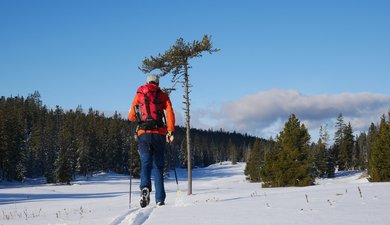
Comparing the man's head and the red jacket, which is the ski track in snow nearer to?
the red jacket

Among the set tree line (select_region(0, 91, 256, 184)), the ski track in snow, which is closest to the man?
the ski track in snow

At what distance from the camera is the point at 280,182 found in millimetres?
30797

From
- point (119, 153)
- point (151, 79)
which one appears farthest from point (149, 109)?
point (119, 153)

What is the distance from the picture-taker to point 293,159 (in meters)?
30.9

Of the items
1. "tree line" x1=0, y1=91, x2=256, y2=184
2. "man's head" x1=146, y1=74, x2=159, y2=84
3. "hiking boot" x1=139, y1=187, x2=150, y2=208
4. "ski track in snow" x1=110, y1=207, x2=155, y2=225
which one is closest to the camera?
"ski track in snow" x1=110, y1=207, x2=155, y2=225

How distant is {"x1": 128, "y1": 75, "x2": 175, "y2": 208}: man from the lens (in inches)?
318

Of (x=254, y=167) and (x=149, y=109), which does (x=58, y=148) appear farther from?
(x=149, y=109)

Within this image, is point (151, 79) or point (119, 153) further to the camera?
point (119, 153)

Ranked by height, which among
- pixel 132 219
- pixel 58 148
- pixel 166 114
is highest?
pixel 58 148

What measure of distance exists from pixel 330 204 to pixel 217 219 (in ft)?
6.82

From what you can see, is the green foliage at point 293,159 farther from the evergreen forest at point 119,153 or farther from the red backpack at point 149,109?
the red backpack at point 149,109

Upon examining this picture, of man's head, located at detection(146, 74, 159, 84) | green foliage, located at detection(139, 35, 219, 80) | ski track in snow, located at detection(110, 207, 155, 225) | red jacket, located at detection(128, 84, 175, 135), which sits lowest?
ski track in snow, located at detection(110, 207, 155, 225)

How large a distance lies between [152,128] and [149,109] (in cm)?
38

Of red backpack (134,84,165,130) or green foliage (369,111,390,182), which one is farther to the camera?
green foliage (369,111,390,182)
